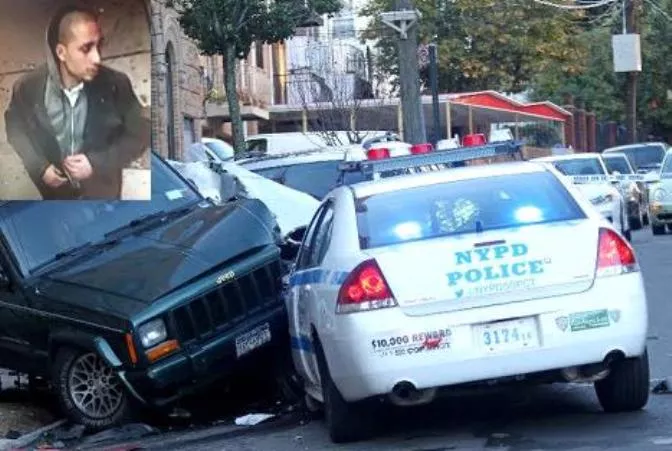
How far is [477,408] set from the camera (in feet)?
31.2

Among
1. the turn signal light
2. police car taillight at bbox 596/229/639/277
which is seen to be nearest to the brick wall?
the turn signal light

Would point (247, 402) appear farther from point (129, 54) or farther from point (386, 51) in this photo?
point (386, 51)

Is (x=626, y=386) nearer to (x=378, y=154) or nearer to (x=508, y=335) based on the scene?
(x=508, y=335)

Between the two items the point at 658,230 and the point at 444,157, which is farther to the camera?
the point at 658,230

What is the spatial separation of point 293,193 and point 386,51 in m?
38.7

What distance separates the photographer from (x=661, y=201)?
27891 millimetres

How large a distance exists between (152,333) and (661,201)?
64.7ft

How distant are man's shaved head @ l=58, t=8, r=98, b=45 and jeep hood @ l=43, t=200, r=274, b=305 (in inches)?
65.6

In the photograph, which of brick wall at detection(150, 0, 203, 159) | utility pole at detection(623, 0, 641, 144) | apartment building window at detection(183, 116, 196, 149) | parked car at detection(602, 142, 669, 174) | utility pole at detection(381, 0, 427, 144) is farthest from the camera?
utility pole at detection(623, 0, 641, 144)

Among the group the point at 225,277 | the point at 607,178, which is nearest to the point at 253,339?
the point at 225,277

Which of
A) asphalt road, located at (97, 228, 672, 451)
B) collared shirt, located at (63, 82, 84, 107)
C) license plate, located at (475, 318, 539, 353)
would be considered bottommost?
asphalt road, located at (97, 228, 672, 451)

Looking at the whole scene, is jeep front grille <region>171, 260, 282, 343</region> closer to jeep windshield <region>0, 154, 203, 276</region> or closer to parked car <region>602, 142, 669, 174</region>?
jeep windshield <region>0, 154, 203, 276</region>

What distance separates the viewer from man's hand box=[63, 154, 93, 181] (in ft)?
30.6

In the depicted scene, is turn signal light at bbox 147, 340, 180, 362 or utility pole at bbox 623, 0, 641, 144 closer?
turn signal light at bbox 147, 340, 180, 362
